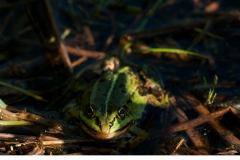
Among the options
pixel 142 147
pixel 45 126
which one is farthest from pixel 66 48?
pixel 142 147

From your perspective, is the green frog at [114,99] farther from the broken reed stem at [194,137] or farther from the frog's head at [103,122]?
the broken reed stem at [194,137]

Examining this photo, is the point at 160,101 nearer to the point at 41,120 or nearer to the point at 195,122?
the point at 195,122

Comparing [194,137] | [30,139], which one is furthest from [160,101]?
[30,139]

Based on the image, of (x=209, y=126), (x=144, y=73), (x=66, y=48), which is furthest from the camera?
(x=66, y=48)

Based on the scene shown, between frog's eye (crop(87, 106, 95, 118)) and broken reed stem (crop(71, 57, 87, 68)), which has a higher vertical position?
broken reed stem (crop(71, 57, 87, 68))

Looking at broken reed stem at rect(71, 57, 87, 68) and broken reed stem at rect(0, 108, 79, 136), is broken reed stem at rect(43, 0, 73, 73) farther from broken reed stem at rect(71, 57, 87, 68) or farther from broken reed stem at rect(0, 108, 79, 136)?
broken reed stem at rect(0, 108, 79, 136)

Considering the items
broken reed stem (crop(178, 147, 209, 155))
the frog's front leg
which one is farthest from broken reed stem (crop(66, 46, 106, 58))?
broken reed stem (crop(178, 147, 209, 155))

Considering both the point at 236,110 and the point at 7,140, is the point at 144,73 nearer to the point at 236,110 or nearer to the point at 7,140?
the point at 236,110

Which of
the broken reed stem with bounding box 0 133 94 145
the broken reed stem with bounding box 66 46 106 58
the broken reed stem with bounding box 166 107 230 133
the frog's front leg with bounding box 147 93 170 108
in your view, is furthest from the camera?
the broken reed stem with bounding box 66 46 106 58
